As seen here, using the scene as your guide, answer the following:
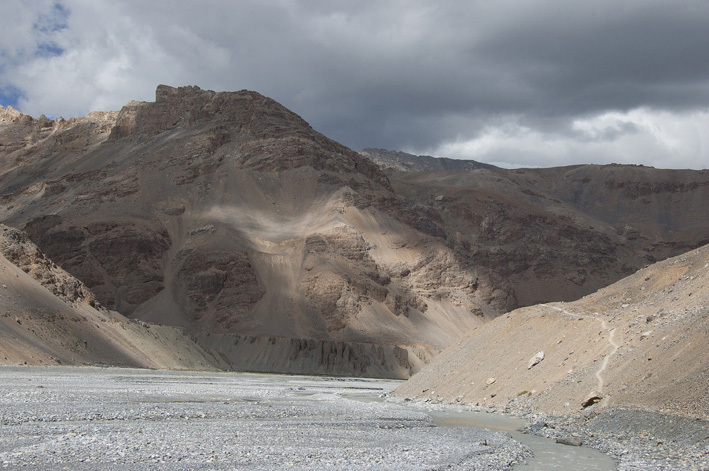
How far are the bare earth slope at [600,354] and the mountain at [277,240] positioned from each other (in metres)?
57.0

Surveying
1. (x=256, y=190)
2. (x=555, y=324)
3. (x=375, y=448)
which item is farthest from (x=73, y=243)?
(x=375, y=448)

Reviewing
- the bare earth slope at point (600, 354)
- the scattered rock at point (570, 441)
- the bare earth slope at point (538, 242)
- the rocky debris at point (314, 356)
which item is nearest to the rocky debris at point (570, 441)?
the scattered rock at point (570, 441)

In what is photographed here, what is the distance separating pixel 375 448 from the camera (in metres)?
23.4

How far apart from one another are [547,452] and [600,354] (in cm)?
992

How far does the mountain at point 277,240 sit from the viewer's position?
108312mm

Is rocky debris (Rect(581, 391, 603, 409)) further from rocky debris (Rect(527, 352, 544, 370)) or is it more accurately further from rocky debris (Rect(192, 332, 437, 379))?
rocky debris (Rect(192, 332, 437, 379))

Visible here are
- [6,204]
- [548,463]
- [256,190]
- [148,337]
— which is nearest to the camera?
[548,463]

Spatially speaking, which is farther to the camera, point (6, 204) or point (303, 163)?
point (6, 204)

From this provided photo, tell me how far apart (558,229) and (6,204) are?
11966cm

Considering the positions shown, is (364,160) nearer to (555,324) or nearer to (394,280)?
(394,280)

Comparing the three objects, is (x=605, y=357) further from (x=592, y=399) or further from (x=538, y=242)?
(x=538, y=242)

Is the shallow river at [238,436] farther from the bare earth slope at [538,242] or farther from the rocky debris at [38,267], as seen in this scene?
the bare earth slope at [538,242]

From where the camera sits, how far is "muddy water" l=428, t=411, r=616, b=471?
70.1 feet

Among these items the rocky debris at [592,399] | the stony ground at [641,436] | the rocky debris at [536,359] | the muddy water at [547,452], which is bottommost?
the muddy water at [547,452]
